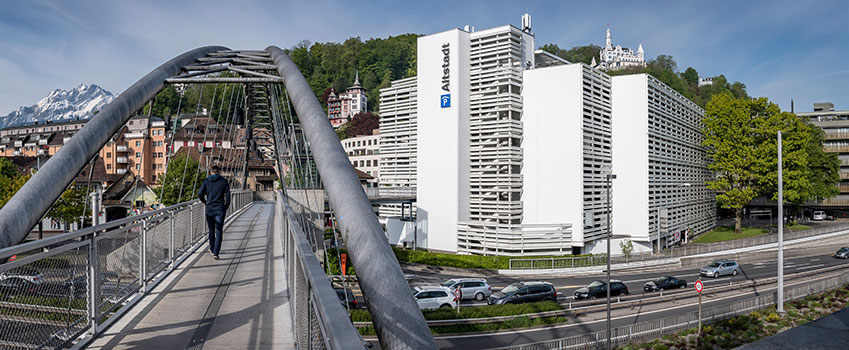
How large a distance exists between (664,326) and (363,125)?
3125 inches

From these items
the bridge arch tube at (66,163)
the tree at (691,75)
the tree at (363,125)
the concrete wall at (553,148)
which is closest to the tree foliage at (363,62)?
the tree at (363,125)

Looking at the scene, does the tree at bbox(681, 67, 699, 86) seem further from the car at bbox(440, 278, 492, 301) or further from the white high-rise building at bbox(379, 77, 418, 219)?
the car at bbox(440, 278, 492, 301)

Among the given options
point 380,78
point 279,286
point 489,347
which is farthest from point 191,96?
point 279,286

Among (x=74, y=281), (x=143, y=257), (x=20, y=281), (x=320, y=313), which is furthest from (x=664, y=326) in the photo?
(x=20, y=281)

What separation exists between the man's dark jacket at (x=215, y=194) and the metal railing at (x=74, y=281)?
3.84 ft

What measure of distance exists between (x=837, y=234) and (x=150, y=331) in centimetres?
5277

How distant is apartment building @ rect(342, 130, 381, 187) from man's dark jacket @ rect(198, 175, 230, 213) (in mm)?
63348

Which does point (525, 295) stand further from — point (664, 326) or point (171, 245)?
point (171, 245)

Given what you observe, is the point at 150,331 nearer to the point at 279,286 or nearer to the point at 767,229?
the point at 279,286

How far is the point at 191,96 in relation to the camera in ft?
285

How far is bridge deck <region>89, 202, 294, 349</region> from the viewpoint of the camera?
161 inches

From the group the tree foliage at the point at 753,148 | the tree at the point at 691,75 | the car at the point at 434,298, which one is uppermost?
the tree at the point at 691,75

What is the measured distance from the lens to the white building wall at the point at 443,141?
33.4 meters

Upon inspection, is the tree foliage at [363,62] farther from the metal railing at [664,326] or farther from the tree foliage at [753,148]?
the metal railing at [664,326]
